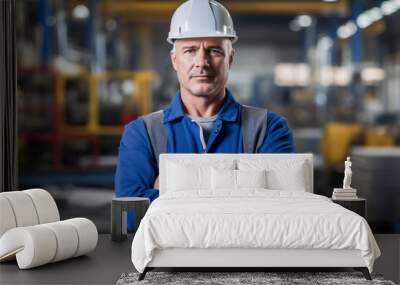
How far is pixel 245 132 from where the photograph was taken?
5453 millimetres

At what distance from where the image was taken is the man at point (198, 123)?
540 cm

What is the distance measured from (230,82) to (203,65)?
2953 millimetres

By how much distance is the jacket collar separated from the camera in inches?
213

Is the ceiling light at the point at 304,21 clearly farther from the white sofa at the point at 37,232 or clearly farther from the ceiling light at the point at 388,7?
the white sofa at the point at 37,232

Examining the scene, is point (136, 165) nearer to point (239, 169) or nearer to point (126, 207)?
point (126, 207)

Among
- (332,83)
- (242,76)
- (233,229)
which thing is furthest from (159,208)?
(332,83)

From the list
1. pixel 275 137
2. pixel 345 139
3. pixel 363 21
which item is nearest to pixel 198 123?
pixel 275 137

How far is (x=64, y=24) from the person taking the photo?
9297 millimetres

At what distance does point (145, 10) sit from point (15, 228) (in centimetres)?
470

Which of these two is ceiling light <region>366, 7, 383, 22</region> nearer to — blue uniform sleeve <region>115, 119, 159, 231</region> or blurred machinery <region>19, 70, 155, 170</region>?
blurred machinery <region>19, 70, 155, 170</region>

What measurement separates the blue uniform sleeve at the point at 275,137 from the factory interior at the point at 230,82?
2.82 meters

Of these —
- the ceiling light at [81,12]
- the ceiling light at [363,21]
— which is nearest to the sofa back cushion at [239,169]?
the ceiling light at [363,21]

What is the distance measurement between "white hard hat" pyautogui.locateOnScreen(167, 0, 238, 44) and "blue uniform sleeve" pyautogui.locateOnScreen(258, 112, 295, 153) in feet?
2.33

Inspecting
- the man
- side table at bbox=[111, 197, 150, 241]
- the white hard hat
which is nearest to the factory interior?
the white hard hat
